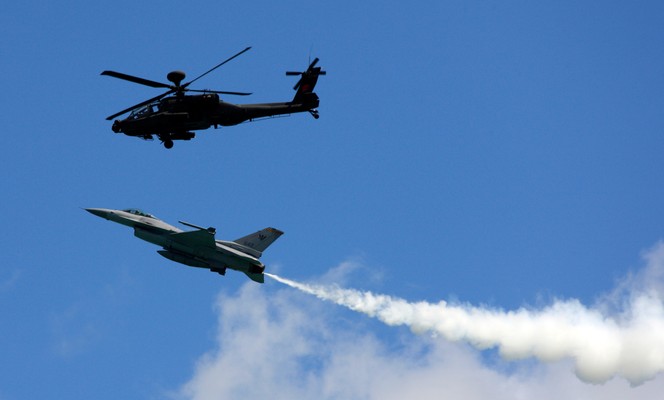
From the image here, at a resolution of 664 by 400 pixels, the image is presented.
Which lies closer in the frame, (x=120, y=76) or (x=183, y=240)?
(x=120, y=76)

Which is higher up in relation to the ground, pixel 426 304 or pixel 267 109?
pixel 267 109

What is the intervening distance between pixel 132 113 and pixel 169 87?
11.1ft

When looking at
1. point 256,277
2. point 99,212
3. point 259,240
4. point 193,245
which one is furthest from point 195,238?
point 99,212

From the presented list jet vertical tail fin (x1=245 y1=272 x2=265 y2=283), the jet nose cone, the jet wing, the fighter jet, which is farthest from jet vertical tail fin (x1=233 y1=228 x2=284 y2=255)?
the jet nose cone

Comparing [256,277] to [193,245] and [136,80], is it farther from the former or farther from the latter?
[136,80]

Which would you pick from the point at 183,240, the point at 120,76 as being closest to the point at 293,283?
the point at 183,240

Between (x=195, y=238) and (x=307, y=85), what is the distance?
1540 centimetres

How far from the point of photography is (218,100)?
2790 inches

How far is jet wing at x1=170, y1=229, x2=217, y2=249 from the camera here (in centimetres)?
7250

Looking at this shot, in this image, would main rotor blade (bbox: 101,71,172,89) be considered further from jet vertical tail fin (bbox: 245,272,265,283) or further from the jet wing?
jet vertical tail fin (bbox: 245,272,265,283)

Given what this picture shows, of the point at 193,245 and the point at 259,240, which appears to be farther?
the point at 259,240

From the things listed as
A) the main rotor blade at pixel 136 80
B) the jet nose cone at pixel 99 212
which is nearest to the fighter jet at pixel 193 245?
the jet nose cone at pixel 99 212

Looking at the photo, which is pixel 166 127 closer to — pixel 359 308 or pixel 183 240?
pixel 183 240

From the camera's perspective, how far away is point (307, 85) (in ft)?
253
